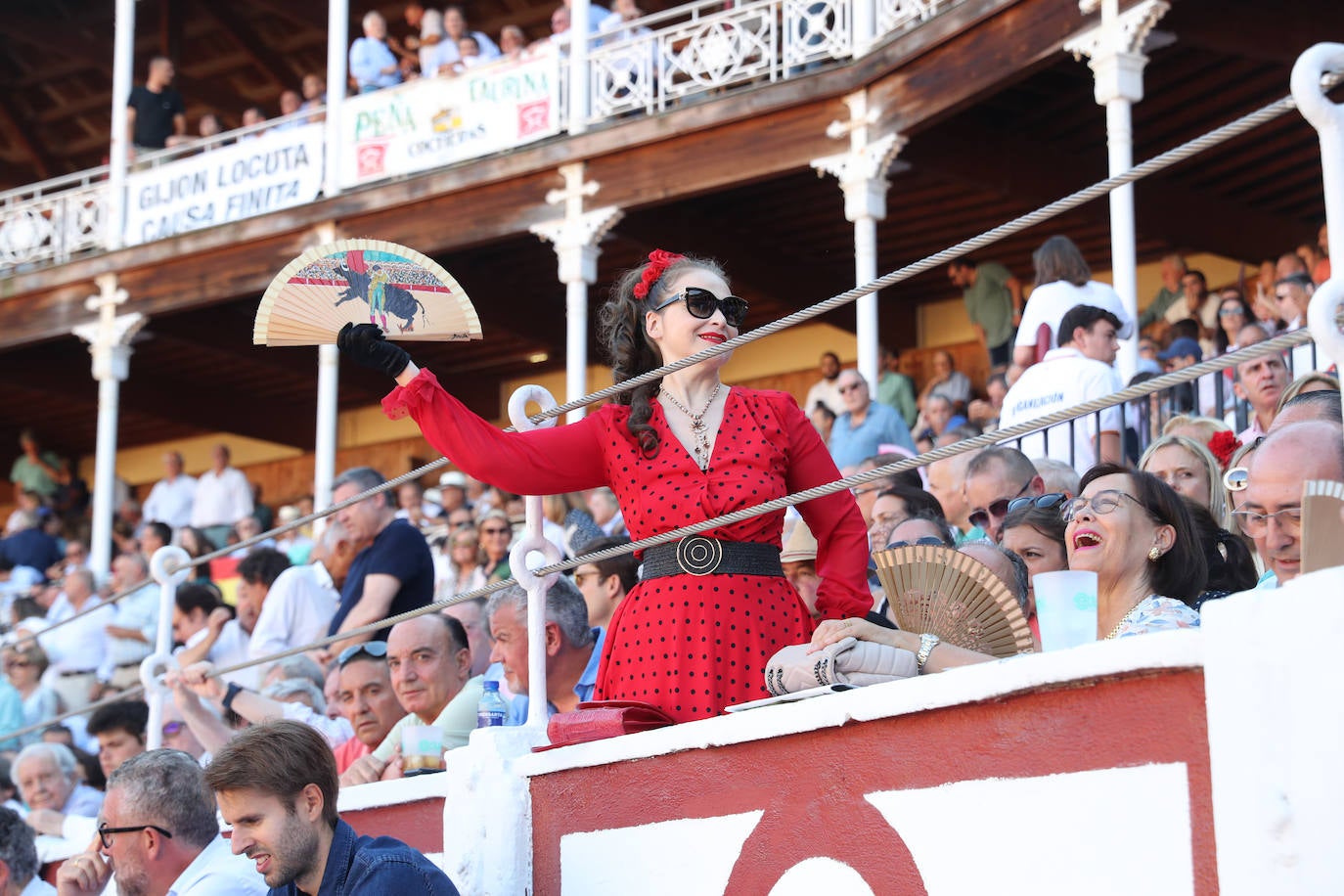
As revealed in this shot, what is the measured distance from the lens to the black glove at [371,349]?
3496 mm

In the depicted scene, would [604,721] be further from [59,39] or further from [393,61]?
[59,39]

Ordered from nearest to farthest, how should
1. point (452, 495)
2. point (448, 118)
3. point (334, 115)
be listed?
point (452, 495)
point (448, 118)
point (334, 115)

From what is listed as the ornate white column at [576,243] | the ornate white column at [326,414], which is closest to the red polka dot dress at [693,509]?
the ornate white column at [576,243]

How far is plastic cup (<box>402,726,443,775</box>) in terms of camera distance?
14.0 ft

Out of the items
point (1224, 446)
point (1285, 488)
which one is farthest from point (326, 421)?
point (1285, 488)

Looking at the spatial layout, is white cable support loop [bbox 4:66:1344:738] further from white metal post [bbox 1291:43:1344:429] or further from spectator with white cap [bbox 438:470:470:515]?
spectator with white cap [bbox 438:470:470:515]

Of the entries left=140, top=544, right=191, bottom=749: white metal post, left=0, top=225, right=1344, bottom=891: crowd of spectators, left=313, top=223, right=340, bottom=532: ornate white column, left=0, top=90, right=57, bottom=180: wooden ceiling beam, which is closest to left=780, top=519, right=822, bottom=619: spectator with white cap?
left=0, top=225, right=1344, bottom=891: crowd of spectators

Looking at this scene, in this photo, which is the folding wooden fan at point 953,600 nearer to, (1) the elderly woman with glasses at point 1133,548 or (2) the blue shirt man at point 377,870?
(1) the elderly woman with glasses at point 1133,548

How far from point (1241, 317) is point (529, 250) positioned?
280 inches

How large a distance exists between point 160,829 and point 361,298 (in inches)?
61.8

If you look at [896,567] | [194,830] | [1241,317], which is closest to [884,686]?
[896,567]

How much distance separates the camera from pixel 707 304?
3.74 m

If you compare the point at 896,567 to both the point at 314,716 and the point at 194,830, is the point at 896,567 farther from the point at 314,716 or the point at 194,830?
the point at 314,716

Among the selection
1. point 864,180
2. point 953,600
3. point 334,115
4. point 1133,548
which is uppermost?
point 334,115
